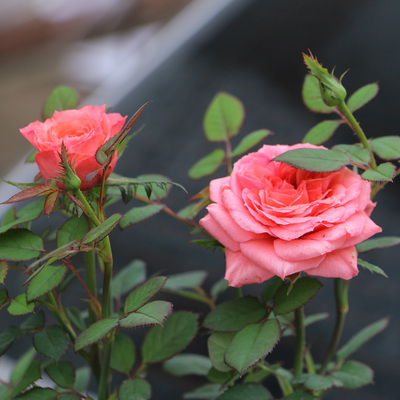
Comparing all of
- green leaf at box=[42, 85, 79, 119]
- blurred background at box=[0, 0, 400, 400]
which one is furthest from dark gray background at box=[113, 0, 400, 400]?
green leaf at box=[42, 85, 79, 119]

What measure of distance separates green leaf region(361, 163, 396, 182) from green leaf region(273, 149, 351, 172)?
0.01 metres

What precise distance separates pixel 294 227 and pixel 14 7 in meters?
2.65

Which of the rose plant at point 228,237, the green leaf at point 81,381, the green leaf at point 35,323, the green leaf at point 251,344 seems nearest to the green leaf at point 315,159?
the rose plant at point 228,237

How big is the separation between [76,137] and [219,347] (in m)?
0.16

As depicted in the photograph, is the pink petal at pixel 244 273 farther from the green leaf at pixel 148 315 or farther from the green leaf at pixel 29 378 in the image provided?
the green leaf at pixel 29 378

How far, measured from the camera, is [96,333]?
11.4 inches

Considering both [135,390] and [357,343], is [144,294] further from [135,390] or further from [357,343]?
[357,343]

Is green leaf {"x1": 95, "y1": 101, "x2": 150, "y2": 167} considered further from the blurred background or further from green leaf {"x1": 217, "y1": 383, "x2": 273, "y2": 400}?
the blurred background

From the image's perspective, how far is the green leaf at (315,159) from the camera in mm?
283

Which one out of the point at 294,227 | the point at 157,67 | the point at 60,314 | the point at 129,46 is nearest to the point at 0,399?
the point at 60,314

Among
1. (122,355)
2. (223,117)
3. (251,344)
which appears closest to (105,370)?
(122,355)

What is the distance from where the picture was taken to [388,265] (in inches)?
27.0

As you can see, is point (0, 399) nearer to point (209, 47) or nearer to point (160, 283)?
point (160, 283)

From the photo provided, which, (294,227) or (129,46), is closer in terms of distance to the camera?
(294,227)
